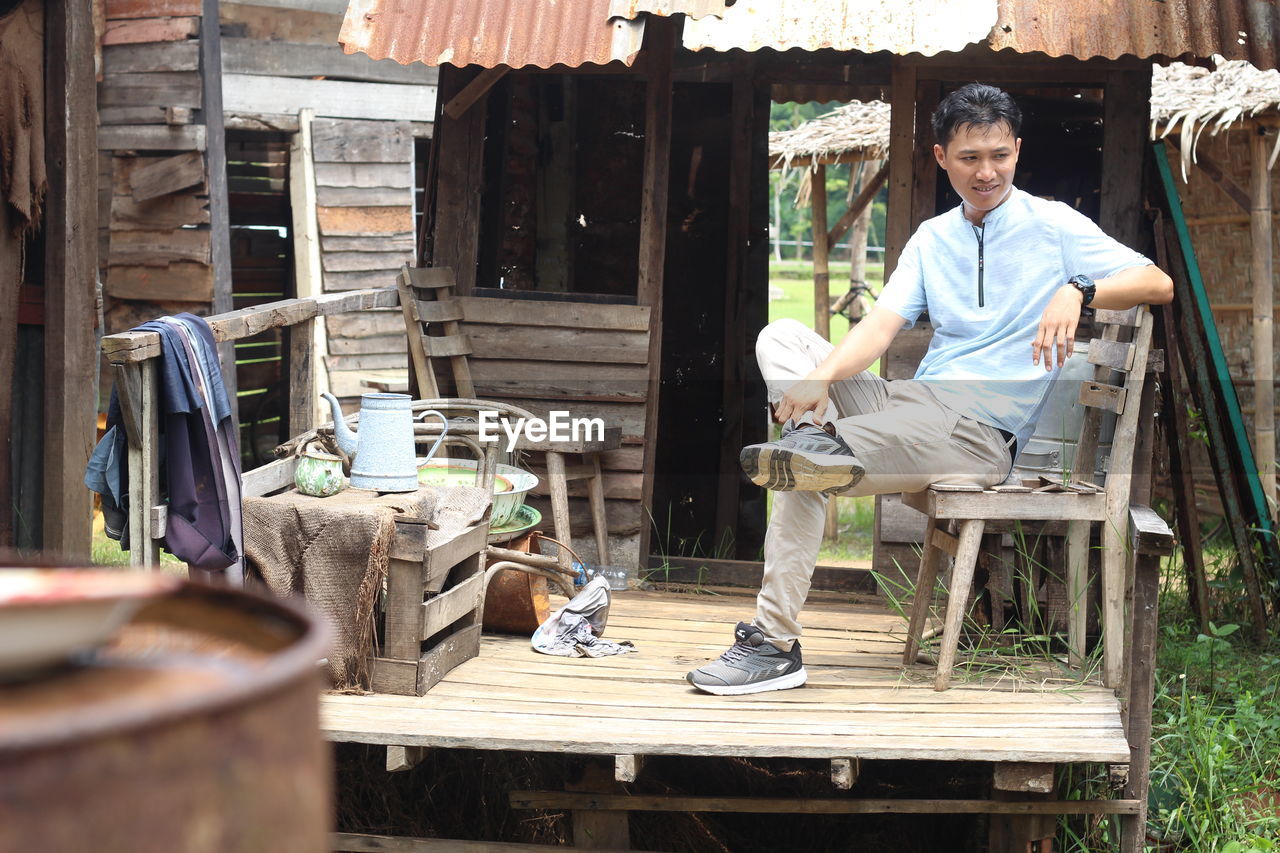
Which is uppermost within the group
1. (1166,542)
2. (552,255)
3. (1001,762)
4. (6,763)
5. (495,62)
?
(495,62)

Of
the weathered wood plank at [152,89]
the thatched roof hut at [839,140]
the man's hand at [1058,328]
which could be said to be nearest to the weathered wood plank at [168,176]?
the weathered wood plank at [152,89]

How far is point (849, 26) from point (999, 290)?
5.18 feet

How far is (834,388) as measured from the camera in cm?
427

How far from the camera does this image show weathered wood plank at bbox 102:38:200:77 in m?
8.28

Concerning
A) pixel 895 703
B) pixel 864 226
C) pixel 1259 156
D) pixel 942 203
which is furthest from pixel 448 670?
pixel 864 226

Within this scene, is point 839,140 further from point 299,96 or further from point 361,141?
point 299,96

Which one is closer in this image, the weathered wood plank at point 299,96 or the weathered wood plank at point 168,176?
the weathered wood plank at point 168,176

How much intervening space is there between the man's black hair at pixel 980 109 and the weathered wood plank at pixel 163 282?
564 cm

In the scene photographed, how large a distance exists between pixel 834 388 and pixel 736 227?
3768 mm

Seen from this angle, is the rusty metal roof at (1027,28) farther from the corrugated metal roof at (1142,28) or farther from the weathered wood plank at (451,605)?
the weathered wood plank at (451,605)

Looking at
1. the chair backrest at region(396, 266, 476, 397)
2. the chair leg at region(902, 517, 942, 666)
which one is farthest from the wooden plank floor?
the chair backrest at region(396, 266, 476, 397)

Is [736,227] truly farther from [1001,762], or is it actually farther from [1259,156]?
[1001,762]

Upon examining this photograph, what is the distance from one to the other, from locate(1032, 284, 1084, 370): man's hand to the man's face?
502mm

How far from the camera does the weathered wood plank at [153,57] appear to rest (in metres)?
8.28
